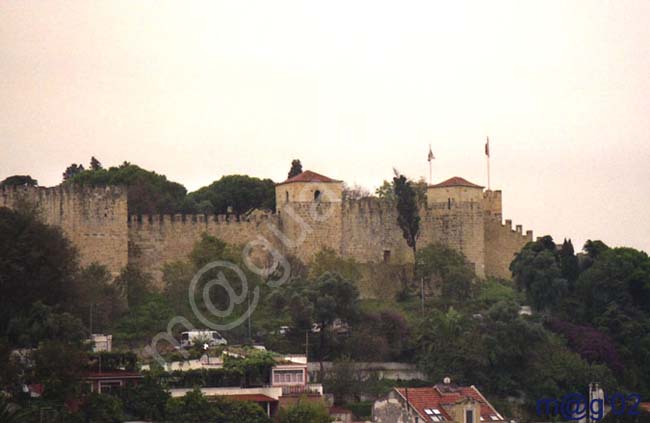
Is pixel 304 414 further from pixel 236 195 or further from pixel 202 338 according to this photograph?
pixel 236 195

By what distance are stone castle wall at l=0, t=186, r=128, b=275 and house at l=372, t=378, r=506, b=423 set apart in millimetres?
14242

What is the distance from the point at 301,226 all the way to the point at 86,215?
7865mm

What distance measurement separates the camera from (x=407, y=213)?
84688 millimetres

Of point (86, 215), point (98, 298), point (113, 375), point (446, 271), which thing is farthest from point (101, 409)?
point (446, 271)

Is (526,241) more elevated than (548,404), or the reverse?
(526,241)

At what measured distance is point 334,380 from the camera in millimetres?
73062

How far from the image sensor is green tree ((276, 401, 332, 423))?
64.5 meters

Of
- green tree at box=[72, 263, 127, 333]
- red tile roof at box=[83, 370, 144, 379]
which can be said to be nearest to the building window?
red tile roof at box=[83, 370, 144, 379]

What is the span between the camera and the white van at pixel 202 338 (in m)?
74.3

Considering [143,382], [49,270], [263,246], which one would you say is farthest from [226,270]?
[143,382]

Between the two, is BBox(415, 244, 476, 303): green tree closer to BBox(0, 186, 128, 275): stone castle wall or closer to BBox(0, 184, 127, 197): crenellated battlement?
BBox(0, 186, 128, 275): stone castle wall

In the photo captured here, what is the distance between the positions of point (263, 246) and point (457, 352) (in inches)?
399

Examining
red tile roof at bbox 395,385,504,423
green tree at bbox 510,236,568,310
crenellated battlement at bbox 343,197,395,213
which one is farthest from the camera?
crenellated battlement at bbox 343,197,395,213

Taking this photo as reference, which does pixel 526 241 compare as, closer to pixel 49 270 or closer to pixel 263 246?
pixel 263 246
